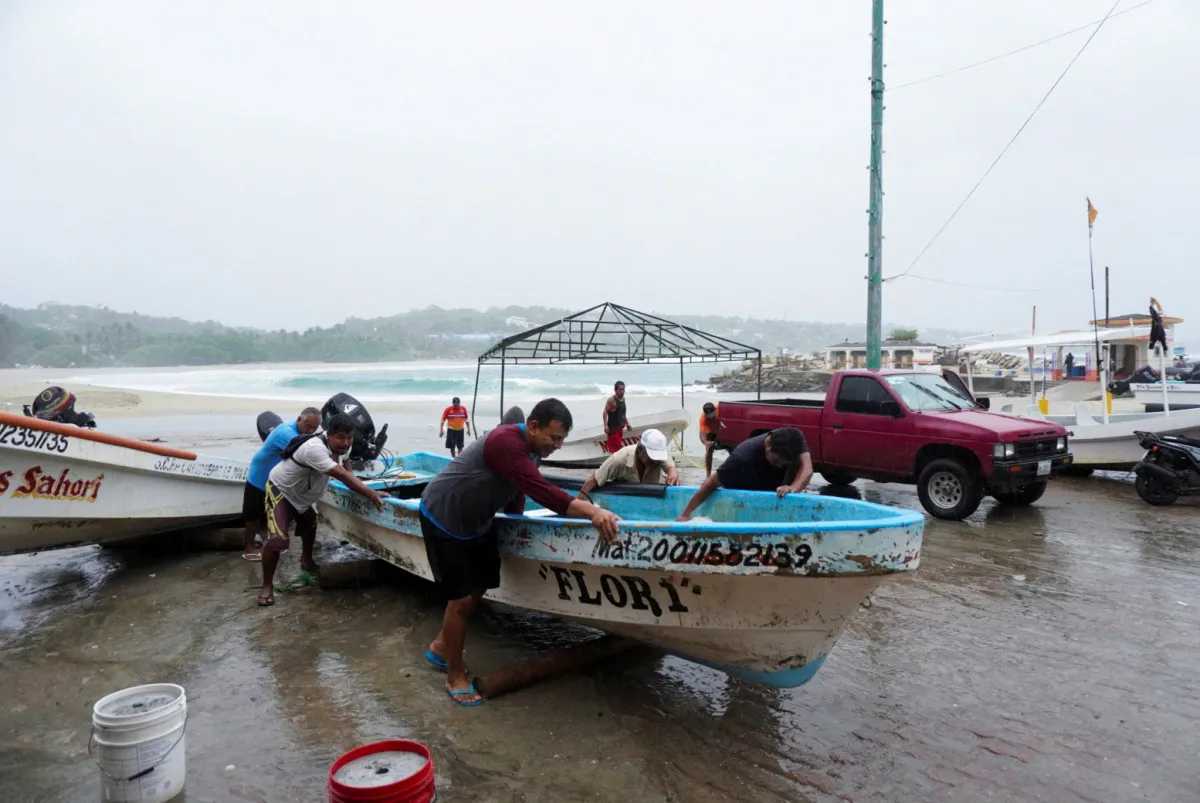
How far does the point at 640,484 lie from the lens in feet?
19.0

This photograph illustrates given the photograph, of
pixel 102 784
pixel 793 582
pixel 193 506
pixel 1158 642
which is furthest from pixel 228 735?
pixel 1158 642

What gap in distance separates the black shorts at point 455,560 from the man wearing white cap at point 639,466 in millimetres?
1424

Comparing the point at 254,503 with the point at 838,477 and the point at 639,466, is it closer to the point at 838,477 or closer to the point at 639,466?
the point at 639,466

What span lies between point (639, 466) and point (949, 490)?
485 centimetres

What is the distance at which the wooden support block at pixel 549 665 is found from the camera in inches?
171

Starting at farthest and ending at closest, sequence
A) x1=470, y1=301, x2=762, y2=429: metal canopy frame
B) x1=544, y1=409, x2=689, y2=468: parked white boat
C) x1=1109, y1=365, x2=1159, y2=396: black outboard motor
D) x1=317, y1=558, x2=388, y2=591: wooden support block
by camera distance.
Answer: x1=1109, y1=365, x2=1159, y2=396: black outboard motor → x1=544, y1=409, x2=689, y2=468: parked white boat → x1=470, y1=301, x2=762, y2=429: metal canopy frame → x1=317, y1=558, x2=388, y2=591: wooden support block

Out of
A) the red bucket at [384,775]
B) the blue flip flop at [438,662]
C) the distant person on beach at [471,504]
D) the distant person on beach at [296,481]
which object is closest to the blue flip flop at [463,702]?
the distant person on beach at [471,504]

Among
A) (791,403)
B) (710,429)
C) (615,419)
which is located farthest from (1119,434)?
(615,419)

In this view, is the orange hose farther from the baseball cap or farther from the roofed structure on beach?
the roofed structure on beach

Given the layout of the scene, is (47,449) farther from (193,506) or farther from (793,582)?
(793,582)

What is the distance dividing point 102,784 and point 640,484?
3.75 metres

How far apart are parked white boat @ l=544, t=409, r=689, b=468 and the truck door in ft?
13.6

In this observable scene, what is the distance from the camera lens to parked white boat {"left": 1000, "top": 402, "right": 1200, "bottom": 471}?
34.7ft

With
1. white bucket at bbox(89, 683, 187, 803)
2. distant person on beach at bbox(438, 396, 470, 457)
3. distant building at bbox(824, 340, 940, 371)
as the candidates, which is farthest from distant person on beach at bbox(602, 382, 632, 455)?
distant building at bbox(824, 340, 940, 371)
